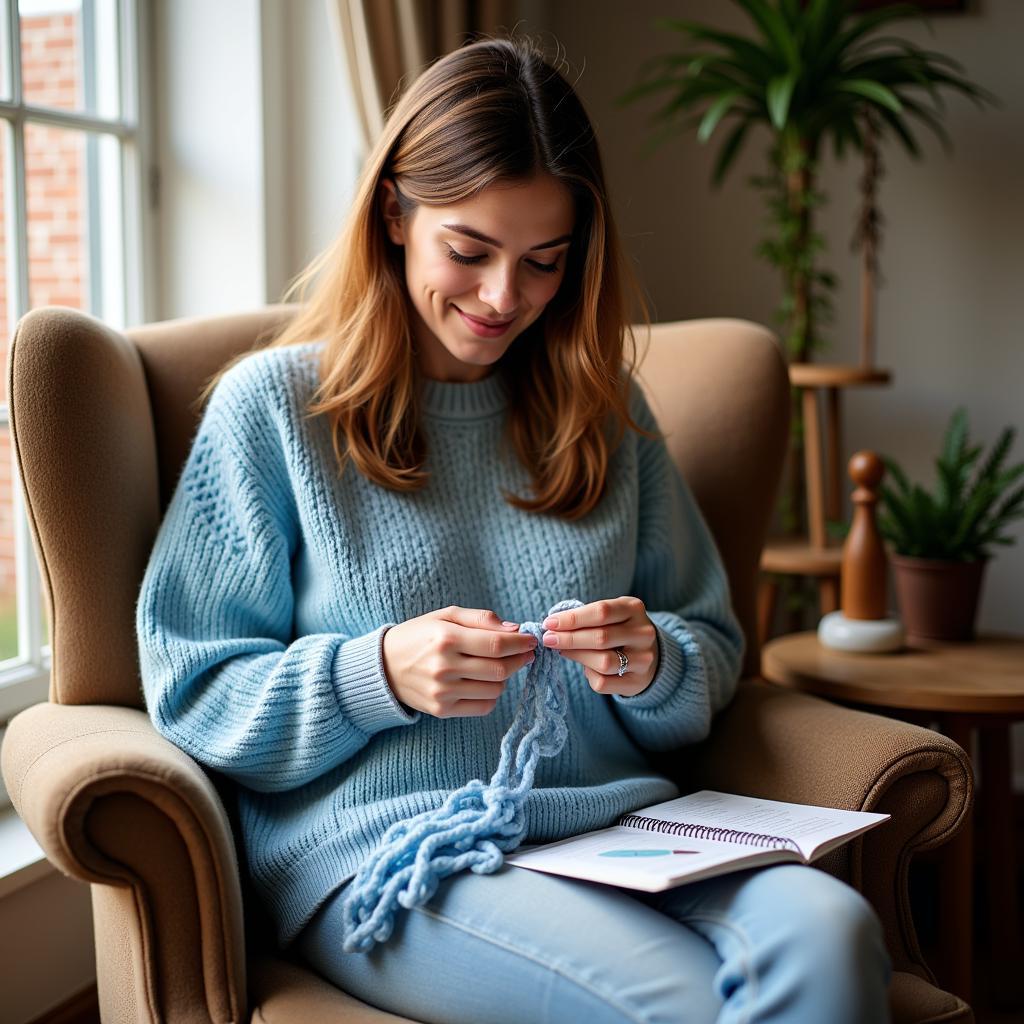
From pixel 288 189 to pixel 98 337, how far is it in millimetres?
821

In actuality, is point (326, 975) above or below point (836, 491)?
below

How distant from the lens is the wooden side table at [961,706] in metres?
1.71

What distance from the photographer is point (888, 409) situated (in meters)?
2.65

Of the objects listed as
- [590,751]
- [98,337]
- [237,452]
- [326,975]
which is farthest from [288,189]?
[326,975]

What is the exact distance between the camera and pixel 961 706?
1.69m

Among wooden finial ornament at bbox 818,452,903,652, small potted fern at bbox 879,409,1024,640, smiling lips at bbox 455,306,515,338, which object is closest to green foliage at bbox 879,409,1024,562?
small potted fern at bbox 879,409,1024,640

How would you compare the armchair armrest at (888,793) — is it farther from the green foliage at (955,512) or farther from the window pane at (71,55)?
the window pane at (71,55)

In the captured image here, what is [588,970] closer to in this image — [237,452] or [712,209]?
[237,452]

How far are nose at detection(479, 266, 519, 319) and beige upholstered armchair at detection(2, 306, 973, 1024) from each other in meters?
0.46

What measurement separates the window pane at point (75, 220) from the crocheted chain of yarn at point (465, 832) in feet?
3.54

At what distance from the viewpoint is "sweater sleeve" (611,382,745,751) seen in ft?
4.49

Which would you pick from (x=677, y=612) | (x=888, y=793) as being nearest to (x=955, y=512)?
(x=677, y=612)

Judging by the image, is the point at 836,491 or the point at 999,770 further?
the point at 836,491

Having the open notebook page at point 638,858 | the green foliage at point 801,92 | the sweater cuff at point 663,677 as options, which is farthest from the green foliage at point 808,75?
the open notebook page at point 638,858
